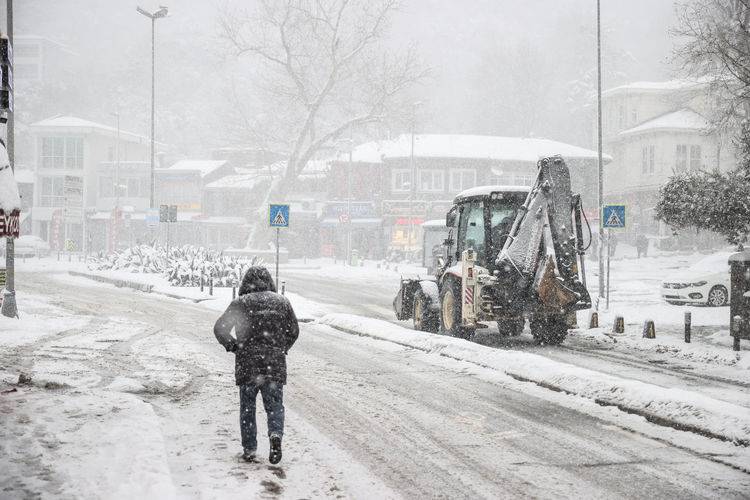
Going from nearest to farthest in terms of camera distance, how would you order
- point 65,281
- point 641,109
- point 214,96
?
point 65,281 < point 641,109 < point 214,96

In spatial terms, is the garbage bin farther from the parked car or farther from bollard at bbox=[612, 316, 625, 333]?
the parked car

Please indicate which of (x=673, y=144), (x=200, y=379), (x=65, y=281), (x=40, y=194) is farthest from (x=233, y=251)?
(x=200, y=379)

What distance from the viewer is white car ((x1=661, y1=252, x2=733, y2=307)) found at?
74.4 feet

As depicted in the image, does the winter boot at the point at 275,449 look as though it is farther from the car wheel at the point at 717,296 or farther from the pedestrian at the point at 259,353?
the car wheel at the point at 717,296

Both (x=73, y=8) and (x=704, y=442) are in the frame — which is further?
(x=73, y=8)

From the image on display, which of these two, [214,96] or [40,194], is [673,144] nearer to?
[40,194]

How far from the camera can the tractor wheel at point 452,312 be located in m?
14.9

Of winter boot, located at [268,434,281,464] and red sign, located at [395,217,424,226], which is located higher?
red sign, located at [395,217,424,226]

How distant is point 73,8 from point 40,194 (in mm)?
83143

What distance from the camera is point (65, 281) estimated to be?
30859mm

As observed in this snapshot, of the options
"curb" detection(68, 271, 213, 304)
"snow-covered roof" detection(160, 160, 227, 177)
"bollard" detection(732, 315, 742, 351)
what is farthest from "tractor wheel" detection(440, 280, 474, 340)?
"snow-covered roof" detection(160, 160, 227, 177)

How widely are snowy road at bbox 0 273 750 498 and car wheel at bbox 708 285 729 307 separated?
45.9ft

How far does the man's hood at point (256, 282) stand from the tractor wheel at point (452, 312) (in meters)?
8.73

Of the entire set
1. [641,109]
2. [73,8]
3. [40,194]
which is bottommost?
[40,194]
